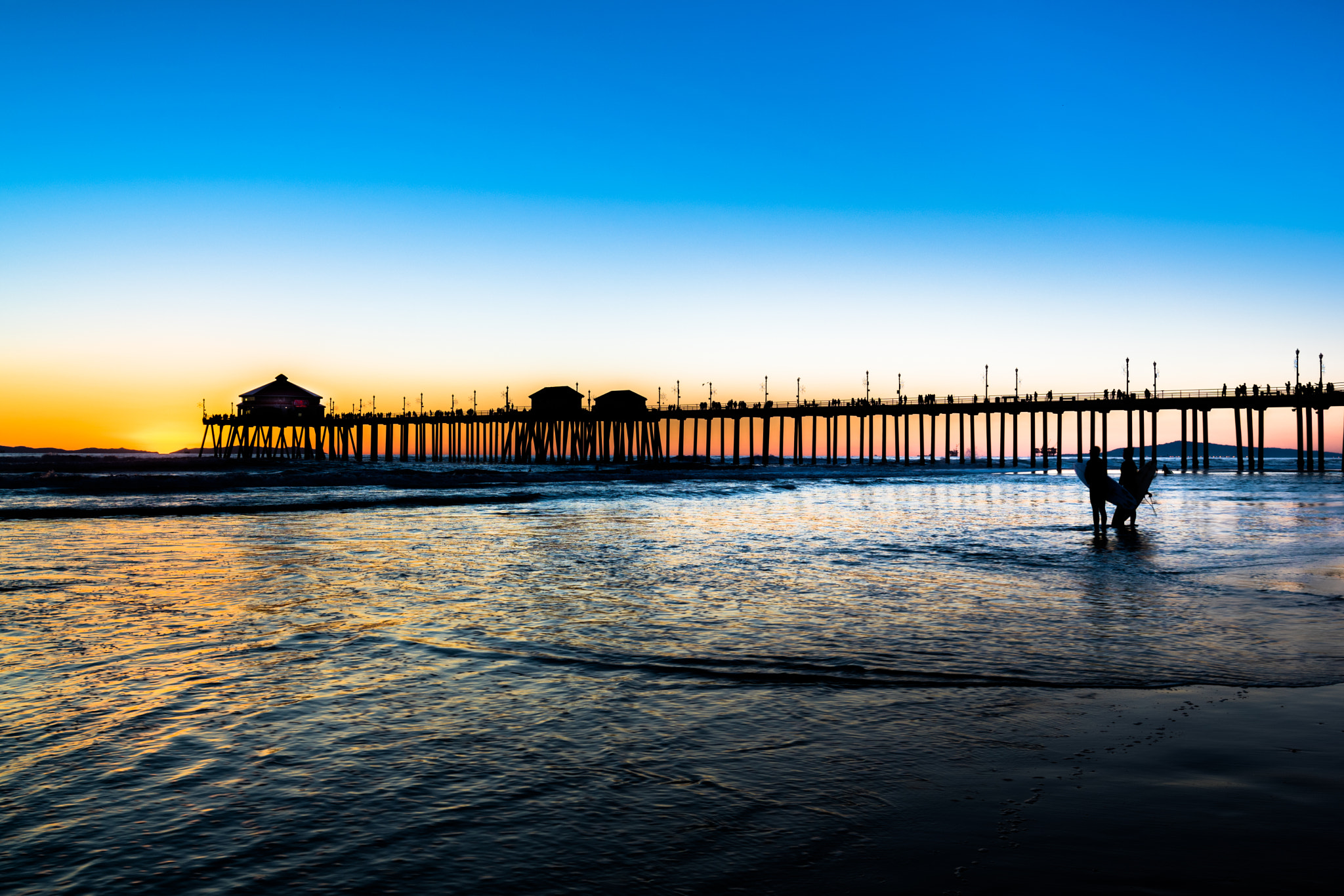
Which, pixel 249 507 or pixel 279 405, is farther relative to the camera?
pixel 279 405

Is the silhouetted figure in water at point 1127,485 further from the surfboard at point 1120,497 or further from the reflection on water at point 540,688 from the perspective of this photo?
the reflection on water at point 540,688

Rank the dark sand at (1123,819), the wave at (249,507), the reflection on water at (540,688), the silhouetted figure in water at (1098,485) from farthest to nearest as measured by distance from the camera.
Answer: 1. the wave at (249,507)
2. the silhouetted figure in water at (1098,485)
3. the reflection on water at (540,688)
4. the dark sand at (1123,819)

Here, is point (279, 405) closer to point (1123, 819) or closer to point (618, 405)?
point (618, 405)

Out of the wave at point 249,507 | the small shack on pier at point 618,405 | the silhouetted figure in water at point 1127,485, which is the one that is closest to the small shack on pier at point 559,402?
the small shack on pier at point 618,405

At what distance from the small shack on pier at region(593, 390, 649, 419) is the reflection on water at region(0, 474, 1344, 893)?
87.0 m

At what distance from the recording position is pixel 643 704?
5828 millimetres

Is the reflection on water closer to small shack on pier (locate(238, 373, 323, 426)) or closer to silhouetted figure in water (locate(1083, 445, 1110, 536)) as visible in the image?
silhouetted figure in water (locate(1083, 445, 1110, 536))

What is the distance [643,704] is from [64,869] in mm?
3174

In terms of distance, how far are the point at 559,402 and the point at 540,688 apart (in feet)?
323

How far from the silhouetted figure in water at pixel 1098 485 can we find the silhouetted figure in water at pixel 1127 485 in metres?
0.68

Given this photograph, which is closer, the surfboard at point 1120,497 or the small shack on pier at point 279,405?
the surfboard at point 1120,497

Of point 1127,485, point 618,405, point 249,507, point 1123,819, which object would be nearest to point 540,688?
point 1123,819

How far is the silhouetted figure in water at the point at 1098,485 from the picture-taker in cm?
1905

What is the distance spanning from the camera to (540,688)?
6297 millimetres
